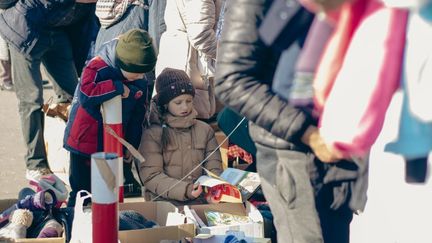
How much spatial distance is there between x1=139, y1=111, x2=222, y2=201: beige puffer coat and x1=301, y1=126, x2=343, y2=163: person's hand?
2.33 meters

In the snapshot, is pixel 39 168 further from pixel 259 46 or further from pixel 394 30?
pixel 394 30

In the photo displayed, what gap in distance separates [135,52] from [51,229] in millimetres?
1131

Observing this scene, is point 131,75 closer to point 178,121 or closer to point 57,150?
point 178,121

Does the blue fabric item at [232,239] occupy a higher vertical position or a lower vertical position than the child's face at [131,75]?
lower

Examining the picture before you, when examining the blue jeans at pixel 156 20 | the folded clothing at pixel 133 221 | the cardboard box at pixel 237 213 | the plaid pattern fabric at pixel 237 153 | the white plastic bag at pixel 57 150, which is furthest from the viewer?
the blue jeans at pixel 156 20

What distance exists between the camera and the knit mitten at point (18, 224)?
4488 millimetres

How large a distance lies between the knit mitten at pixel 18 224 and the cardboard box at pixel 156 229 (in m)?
0.48

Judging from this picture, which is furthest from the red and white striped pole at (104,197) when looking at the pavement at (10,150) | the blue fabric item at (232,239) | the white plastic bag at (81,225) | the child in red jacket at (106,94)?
the pavement at (10,150)

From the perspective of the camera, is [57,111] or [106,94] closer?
[106,94]

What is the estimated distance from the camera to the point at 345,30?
6.88 ft

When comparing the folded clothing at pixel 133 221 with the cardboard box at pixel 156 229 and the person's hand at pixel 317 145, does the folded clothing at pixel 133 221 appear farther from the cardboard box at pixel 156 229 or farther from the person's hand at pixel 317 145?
the person's hand at pixel 317 145

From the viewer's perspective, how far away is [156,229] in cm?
449

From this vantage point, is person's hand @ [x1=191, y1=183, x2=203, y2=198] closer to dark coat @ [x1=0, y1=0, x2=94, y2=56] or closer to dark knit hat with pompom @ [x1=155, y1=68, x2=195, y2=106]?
dark knit hat with pompom @ [x1=155, y1=68, x2=195, y2=106]

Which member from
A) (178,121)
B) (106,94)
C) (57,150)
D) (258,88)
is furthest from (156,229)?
(57,150)
